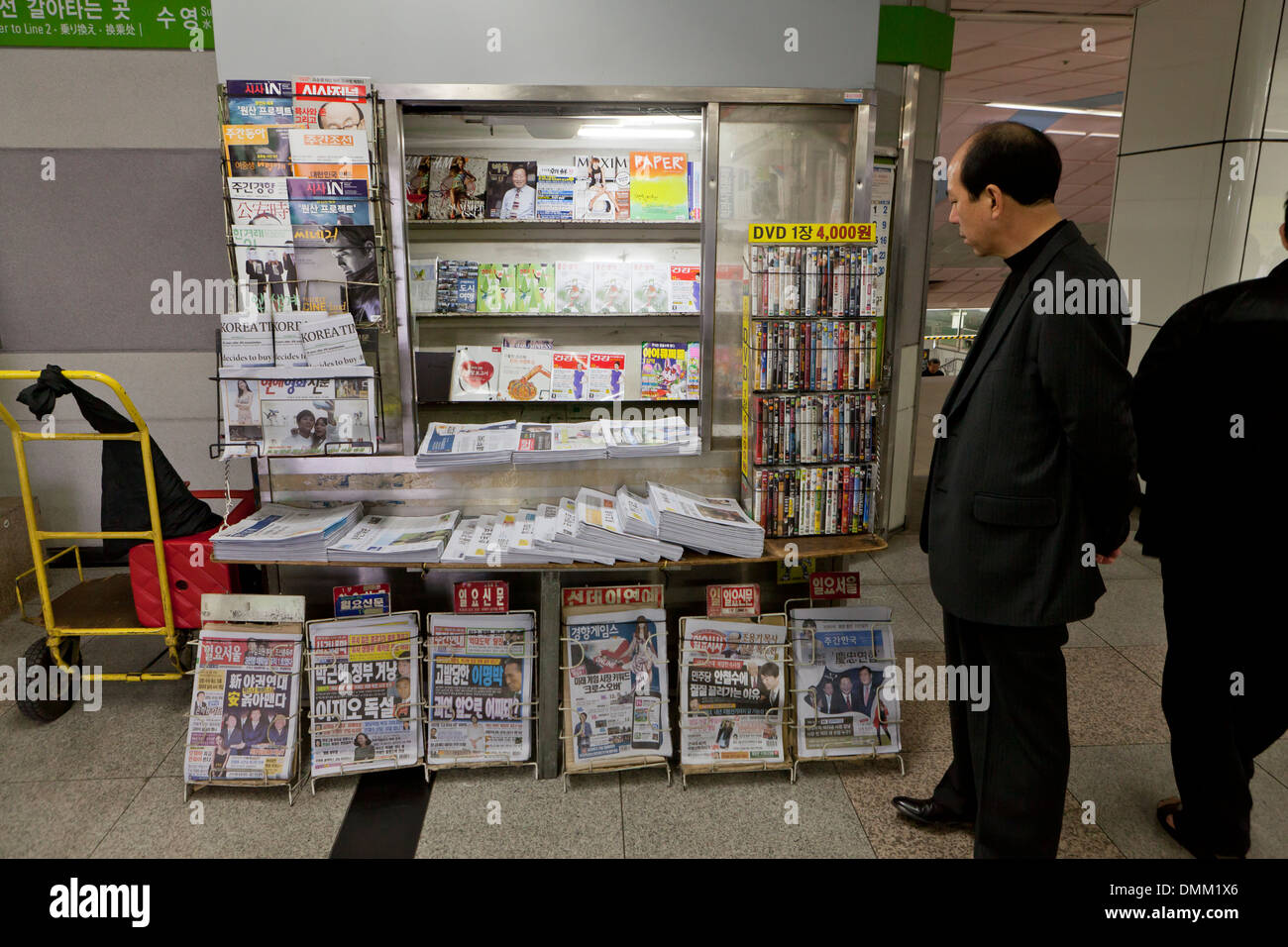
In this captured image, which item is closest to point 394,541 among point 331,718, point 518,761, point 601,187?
point 331,718

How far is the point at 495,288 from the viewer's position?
3504 millimetres

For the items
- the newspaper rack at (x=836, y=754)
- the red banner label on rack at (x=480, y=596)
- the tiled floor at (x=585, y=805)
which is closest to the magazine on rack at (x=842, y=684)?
the newspaper rack at (x=836, y=754)

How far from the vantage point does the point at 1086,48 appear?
21.2 ft

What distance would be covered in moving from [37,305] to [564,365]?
2.96m

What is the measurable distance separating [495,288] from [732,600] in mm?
1730

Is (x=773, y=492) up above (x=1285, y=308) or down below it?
below

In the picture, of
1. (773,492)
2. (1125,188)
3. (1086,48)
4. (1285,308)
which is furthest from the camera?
(1086,48)

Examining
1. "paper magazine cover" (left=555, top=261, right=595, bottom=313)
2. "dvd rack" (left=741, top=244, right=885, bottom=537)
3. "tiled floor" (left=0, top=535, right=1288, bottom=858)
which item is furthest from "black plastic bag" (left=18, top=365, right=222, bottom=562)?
"dvd rack" (left=741, top=244, right=885, bottom=537)

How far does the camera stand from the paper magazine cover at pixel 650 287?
356cm

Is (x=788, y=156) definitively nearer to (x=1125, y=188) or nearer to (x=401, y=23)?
(x=401, y=23)

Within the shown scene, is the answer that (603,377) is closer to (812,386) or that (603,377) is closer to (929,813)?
(812,386)

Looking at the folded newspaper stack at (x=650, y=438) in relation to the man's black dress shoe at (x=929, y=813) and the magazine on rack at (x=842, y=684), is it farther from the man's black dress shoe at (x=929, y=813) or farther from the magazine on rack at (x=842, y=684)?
the man's black dress shoe at (x=929, y=813)

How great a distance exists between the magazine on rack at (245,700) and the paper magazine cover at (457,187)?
5.90ft

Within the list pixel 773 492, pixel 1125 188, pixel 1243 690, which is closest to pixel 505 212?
pixel 773 492
